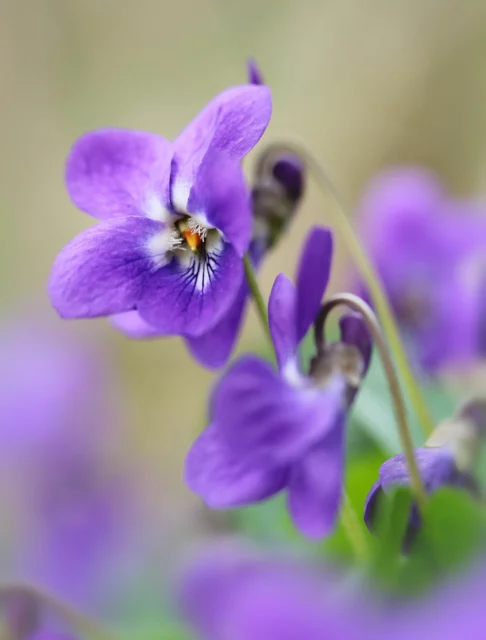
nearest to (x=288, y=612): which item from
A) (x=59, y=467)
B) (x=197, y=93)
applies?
(x=59, y=467)

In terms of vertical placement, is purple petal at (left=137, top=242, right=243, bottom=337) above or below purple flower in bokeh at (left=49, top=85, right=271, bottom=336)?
below

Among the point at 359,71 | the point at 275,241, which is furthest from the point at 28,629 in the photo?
the point at 359,71

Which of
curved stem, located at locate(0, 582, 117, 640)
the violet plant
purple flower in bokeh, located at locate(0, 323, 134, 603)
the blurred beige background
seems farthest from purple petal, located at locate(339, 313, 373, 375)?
the blurred beige background

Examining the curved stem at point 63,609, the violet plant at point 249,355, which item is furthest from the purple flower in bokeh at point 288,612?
the curved stem at point 63,609

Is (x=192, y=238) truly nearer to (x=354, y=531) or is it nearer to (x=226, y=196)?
(x=226, y=196)

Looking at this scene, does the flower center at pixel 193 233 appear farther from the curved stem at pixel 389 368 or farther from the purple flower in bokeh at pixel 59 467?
the purple flower in bokeh at pixel 59 467

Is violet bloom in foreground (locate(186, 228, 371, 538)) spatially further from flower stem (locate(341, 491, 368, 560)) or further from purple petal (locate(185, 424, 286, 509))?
flower stem (locate(341, 491, 368, 560))

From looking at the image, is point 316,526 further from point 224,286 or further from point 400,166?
point 400,166
